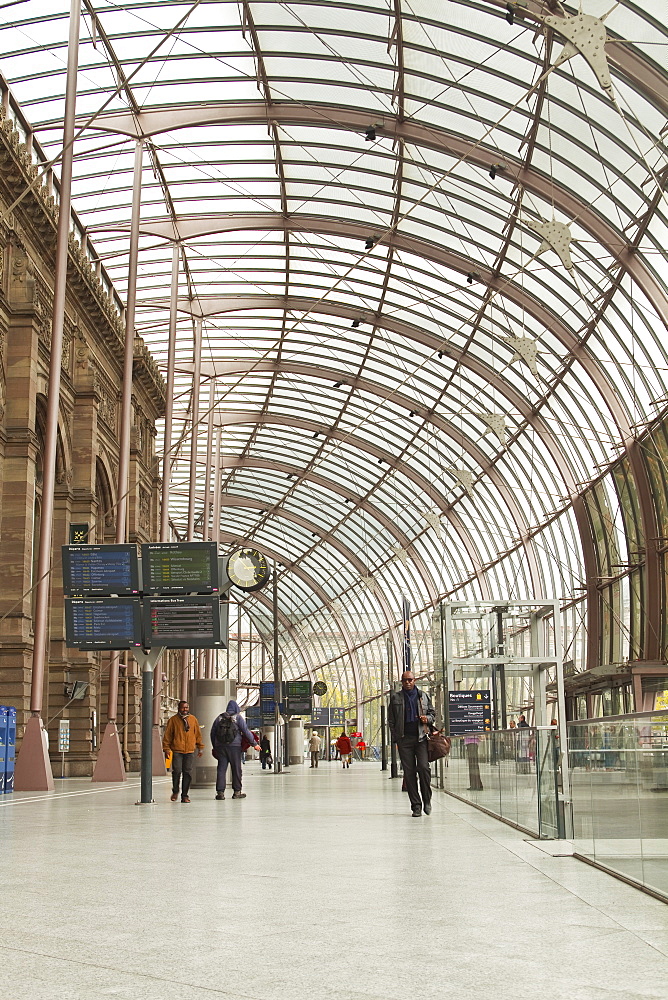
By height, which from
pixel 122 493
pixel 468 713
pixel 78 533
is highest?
pixel 122 493

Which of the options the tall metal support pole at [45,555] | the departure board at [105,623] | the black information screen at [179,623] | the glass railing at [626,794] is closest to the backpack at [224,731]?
the black information screen at [179,623]

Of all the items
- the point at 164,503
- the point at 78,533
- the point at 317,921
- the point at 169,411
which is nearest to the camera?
the point at 317,921

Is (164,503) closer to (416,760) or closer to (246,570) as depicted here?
(246,570)

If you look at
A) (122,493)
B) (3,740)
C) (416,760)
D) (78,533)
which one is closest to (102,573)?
(3,740)

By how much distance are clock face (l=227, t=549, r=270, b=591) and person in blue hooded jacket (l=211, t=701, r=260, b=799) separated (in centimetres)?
233

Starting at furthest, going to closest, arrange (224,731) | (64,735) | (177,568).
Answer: (64,735)
(224,731)
(177,568)

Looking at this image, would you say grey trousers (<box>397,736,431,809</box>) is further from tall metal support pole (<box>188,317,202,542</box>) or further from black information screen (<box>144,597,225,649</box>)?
tall metal support pole (<box>188,317,202,542</box>)

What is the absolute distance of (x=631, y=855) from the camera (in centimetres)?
771

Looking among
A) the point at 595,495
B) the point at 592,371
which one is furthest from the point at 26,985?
the point at 595,495

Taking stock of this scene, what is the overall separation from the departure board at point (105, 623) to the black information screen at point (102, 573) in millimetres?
155

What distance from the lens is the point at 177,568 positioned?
1991 cm

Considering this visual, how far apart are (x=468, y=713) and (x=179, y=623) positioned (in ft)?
26.2

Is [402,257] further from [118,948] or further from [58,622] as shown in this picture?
[118,948]

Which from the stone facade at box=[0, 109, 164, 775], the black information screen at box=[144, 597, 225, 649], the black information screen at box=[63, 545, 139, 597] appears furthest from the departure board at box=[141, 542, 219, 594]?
the stone facade at box=[0, 109, 164, 775]
